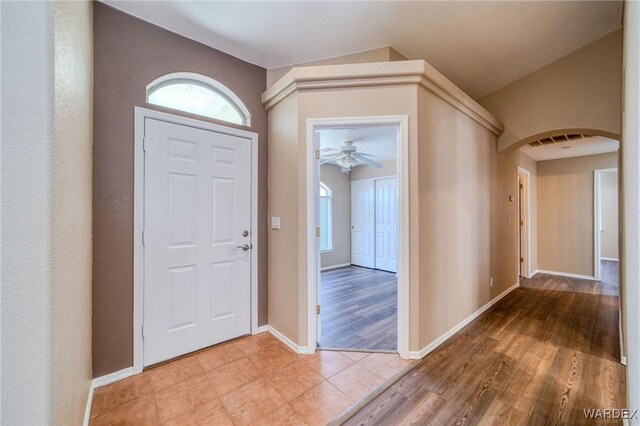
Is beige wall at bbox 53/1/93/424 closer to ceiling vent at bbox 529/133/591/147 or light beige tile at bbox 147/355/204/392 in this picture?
light beige tile at bbox 147/355/204/392

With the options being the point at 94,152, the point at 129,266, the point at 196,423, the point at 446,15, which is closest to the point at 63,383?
the point at 196,423

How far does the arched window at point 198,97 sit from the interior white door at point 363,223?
383 cm

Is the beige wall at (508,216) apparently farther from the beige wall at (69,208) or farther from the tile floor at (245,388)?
the beige wall at (69,208)

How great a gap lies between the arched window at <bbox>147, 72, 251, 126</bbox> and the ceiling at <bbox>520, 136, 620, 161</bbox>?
4.78m

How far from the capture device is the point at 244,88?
2.55 m

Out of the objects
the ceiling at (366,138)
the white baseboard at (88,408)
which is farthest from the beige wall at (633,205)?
the white baseboard at (88,408)

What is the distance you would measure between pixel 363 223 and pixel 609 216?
6.81 meters

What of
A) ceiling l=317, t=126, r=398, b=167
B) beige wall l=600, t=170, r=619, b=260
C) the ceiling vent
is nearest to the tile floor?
ceiling l=317, t=126, r=398, b=167

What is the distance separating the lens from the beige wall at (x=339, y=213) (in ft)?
18.9

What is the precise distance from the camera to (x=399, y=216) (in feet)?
7.20

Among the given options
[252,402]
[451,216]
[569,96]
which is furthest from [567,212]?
[252,402]

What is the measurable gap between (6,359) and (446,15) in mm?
3247

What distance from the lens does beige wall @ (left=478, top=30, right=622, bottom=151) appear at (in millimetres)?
2666

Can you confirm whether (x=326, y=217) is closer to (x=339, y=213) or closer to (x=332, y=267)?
(x=339, y=213)
